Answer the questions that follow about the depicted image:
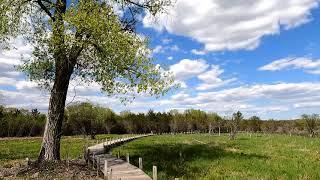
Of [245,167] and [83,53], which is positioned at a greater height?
[83,53]

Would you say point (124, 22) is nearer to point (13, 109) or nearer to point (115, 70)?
point (115, 70)

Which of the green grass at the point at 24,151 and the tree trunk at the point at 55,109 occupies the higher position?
the tree trunk at the point at 55,109

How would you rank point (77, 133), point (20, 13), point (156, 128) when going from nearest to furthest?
1. point (20, 13)
2. point (77, 133)
3. point (156, 128)

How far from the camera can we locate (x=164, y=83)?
25.4 m

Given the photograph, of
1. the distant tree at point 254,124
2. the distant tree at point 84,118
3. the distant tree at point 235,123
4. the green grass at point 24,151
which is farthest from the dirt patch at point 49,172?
the distant tree at point 254,124

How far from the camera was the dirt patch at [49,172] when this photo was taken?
22109mm

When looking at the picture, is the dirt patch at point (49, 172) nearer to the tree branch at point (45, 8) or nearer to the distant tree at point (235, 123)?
the tree branch at point (45, 8)

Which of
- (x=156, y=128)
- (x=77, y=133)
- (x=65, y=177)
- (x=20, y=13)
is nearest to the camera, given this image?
(x=65, y=177)

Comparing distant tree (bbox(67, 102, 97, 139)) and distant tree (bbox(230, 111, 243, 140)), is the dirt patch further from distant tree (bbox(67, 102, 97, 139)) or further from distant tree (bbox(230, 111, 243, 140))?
distant tree (bbox(67, 102, 97, 139))

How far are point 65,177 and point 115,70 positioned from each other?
7215mm

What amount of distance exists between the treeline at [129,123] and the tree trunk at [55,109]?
2834 centimetres

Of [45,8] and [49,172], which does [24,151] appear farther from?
[49,172]

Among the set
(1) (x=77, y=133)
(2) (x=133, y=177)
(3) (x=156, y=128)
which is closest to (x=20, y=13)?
(2) (x=133, y=177)

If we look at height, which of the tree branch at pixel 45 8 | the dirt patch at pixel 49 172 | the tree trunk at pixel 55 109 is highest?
the tree branch at pixel 45 8
